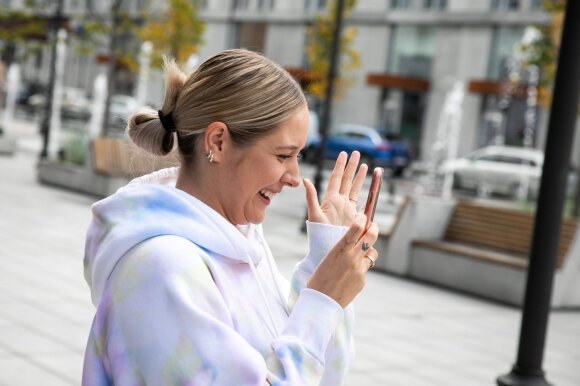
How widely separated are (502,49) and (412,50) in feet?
16.5

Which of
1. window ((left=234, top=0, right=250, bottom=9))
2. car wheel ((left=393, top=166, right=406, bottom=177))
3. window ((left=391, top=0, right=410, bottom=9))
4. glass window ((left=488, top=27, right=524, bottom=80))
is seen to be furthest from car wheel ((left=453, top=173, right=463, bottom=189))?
window ((left=234, top=0, right=250, bottom=9))

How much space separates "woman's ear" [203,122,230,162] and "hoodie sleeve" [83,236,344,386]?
0.23 metres

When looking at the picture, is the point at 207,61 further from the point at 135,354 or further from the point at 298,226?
the point at 298,226

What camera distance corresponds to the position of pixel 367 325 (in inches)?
338

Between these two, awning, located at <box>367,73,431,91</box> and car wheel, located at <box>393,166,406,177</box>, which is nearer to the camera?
car wheel, located at <box>393,166,406,177</box>

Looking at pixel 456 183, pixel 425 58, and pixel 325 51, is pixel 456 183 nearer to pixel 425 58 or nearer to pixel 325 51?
pixel 325 51

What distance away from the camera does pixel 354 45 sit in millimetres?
47188

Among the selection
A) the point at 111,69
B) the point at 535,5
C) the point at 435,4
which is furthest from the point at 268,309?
the point at 435,4

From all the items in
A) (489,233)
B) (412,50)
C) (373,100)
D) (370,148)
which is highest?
(412,50)

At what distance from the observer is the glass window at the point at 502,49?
40656 mm

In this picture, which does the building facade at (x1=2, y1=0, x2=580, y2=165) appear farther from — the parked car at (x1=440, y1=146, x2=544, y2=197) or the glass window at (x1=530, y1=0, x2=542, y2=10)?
the parked car at (x1=440, y1=146, x2=544, y2=197)

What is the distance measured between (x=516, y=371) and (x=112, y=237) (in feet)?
14.6

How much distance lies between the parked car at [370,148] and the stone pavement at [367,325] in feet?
72.8

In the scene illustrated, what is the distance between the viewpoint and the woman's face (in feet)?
7.11
